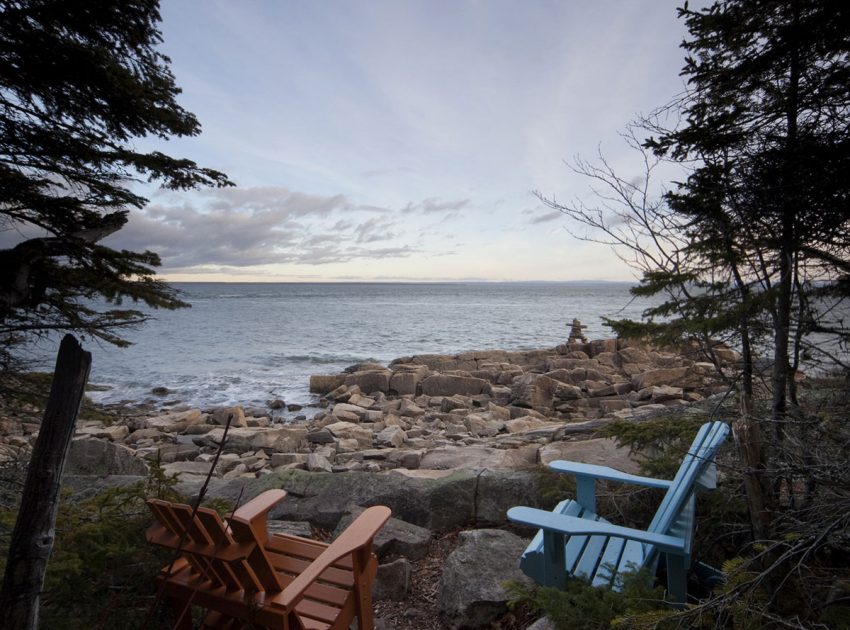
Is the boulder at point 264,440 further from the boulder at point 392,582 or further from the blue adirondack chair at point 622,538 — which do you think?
the blue adirondack chair at point 622,538

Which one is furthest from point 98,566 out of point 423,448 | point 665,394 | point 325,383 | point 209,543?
point 325,383

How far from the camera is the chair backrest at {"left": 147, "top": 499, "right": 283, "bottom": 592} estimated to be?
7.07ft

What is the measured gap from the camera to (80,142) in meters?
3.29

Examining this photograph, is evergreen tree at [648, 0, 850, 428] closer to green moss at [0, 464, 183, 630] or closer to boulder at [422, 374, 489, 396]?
green moss at [0, 464, 183, 630]

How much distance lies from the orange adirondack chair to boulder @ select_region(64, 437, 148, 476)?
4551mm

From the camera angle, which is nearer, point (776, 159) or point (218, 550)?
point (218, 550)

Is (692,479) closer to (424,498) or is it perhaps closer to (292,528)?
(424,498)

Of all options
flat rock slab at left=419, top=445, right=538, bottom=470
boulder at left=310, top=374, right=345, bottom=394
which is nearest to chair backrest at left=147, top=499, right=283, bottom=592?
flat rock slab at left=419, top=445, right=538, bottom=470

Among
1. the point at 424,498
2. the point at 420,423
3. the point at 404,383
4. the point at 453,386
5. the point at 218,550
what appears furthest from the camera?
the point at 404,383

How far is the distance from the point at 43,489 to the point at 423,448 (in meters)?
7.83

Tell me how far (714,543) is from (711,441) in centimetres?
67

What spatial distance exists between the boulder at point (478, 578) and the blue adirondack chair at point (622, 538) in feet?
1.30

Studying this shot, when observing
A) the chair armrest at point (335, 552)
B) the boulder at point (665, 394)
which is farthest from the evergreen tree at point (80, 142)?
the boulder at point (665, 394)

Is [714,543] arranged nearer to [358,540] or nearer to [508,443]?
[358,540]
